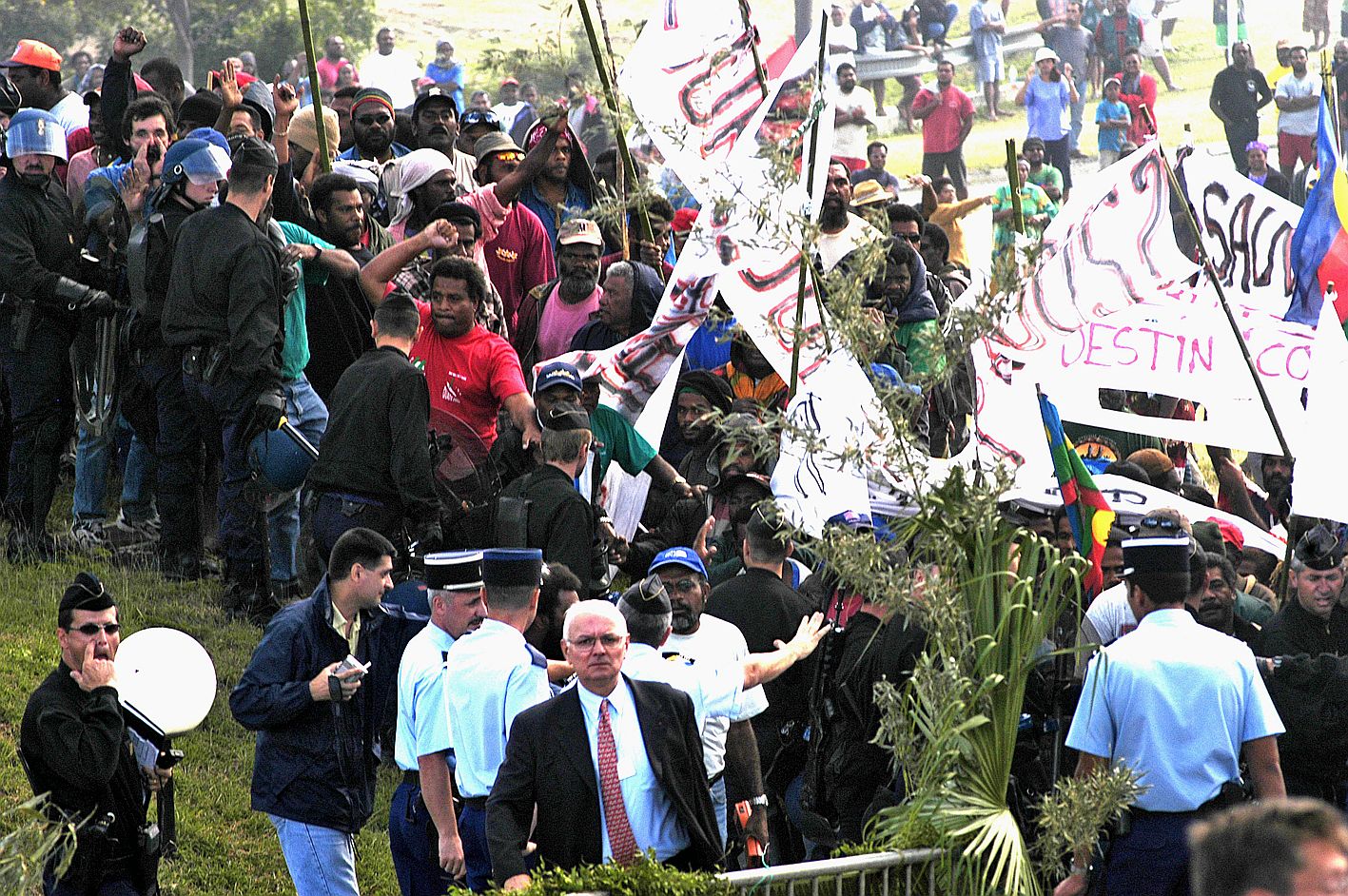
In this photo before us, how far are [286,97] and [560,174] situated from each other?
6.18 feet

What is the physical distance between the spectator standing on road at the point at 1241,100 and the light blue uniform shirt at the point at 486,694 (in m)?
20.5

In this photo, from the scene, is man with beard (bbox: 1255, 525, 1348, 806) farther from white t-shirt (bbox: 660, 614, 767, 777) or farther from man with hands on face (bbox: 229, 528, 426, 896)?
man with hands on face (bbox: 229, 528, 426, 896)

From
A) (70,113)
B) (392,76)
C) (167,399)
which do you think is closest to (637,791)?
(167,399)

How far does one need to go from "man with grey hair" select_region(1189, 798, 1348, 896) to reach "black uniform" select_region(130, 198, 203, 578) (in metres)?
7.42

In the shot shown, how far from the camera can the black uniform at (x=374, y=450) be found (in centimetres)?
913

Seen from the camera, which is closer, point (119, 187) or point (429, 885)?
point (429, 885)

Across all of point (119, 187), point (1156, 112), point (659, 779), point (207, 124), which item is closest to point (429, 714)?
point (659, 779)

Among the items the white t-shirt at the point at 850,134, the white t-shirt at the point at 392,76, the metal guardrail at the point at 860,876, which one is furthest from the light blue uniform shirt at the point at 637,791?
the white t-shirt at the point at 850,134

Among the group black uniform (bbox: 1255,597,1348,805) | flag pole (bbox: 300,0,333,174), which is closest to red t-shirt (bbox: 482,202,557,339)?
flag pole (bbox: 300,0,333,174)

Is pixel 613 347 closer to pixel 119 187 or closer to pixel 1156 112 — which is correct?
pixel 119 187

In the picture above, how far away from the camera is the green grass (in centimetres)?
873

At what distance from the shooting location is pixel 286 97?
12602mm

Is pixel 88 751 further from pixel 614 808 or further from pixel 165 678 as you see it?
pixel 614 808

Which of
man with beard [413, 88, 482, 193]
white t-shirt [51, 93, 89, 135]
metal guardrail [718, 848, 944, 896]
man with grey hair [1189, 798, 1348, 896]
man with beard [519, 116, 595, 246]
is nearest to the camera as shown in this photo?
man with grey hair [1189, 798, 1348, 896]
